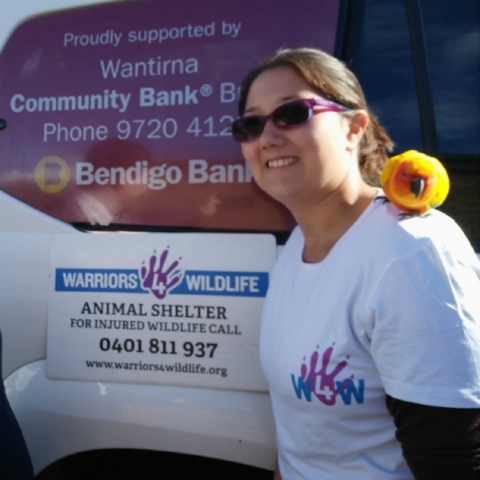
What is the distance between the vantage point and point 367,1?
1552 millimetres

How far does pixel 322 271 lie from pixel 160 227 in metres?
0.63

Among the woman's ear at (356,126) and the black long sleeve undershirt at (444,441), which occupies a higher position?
the woman's ear at (356,126)

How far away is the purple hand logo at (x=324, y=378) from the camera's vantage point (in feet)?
3.51

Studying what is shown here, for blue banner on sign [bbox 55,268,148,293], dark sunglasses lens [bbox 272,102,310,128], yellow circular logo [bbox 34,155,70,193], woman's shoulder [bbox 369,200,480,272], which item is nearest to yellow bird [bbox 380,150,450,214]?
woman's shoulder [bbox 369,200,480,272]

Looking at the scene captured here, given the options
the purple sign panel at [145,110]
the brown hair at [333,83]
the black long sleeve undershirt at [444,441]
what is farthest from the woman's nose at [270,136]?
the black long sleeve undershirt at [444,441]

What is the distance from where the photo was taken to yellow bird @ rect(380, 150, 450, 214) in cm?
106

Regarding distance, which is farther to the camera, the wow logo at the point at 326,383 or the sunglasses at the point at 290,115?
the sunglasses at the point at 290,115

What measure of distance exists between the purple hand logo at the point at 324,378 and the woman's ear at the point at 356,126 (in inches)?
21.0

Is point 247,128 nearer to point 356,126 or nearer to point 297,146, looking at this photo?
point 297,146

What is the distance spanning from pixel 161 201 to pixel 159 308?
1.12 feet

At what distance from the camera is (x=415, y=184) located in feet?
3.47

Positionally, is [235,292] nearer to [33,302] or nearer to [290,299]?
[290,299]

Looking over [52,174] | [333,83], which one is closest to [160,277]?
[52,174]

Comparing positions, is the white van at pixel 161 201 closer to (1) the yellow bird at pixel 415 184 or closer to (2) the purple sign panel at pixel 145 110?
(2) the purple sign panel at pixel 145 110
